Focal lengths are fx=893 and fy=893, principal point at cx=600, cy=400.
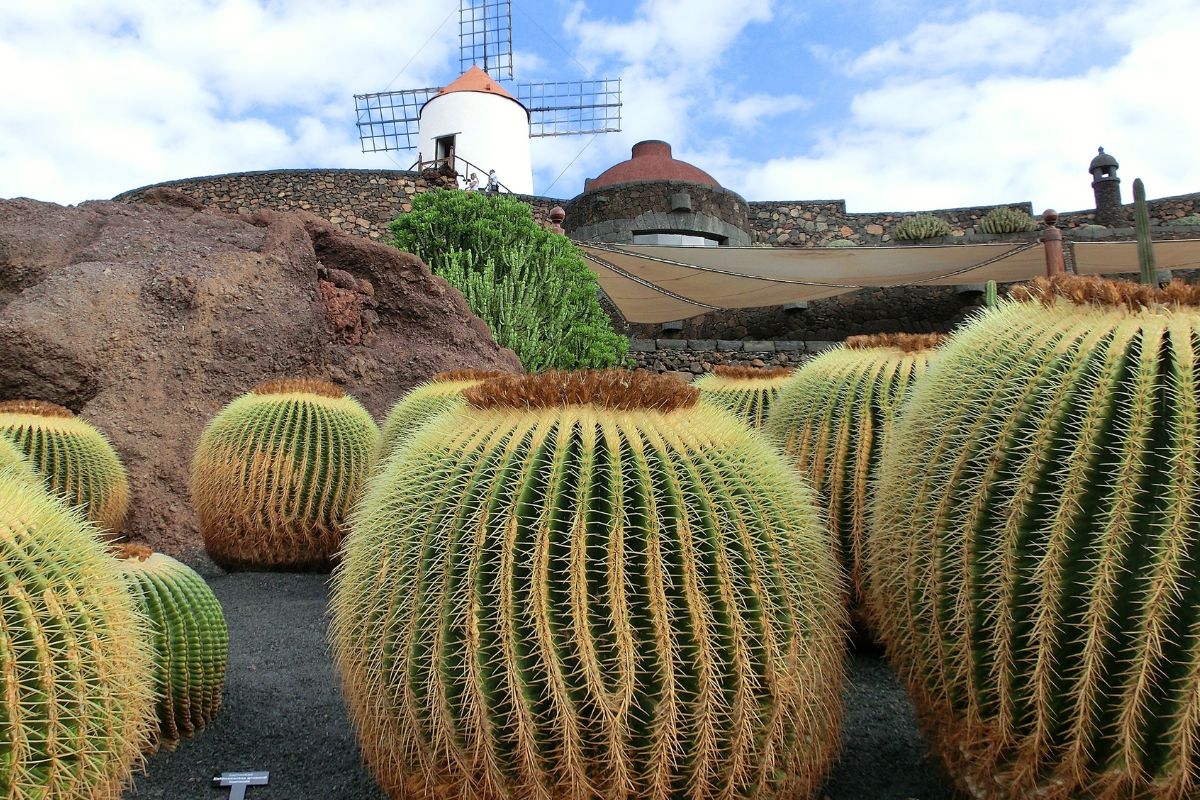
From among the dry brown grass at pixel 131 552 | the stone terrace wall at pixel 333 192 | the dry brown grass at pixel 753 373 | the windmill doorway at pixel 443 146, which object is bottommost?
the dry brown grass at pixel 131 552

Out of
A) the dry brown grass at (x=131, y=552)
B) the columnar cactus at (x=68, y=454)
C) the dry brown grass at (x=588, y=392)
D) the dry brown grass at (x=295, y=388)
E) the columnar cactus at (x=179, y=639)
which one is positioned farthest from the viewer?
the dry brown grass at (x=295, y=388)

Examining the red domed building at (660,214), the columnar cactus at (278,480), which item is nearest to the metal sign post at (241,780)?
the columnar cactus at (278,480)

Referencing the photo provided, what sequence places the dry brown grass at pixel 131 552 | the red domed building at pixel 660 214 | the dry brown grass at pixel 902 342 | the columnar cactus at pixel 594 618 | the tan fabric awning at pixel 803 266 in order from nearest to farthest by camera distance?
the columnar cactus at pixel 594 618
the dry brown grass at pixel 131 552
the dry brown grass at pixel 902 342
the tan fabric awning at pixel 803 266
the red domed building at pixel 660 214

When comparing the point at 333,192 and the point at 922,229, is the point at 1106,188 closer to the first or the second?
the point at 922,229

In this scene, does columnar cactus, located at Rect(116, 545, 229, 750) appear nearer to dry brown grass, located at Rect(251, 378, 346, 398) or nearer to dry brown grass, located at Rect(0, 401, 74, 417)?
dry brown grass, located at Rect(251, 378, 346, 398)

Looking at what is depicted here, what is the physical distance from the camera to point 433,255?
34.9 ft

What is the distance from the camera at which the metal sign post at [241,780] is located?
8.19ft

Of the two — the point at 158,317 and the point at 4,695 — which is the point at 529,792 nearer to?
the point at 4,695

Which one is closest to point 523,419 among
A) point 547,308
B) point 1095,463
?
point 1095,463

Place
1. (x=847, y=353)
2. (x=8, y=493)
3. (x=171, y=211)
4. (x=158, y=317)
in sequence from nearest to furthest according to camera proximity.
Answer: (x=8, y=493) → (x=847, y=353) → (x=158, y=317) → (x=171, y=211)

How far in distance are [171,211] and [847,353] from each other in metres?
6.50

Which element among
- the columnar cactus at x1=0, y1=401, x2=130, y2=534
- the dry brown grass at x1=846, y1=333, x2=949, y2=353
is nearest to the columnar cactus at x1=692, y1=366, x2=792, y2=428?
the dry brown grass at x1=846, y1=333, x2=949, y2=353

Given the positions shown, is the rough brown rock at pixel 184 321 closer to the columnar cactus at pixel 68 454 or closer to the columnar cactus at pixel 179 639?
the columnar cactus at pixel 68 454

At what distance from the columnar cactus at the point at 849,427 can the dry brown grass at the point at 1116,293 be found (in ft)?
3.47
